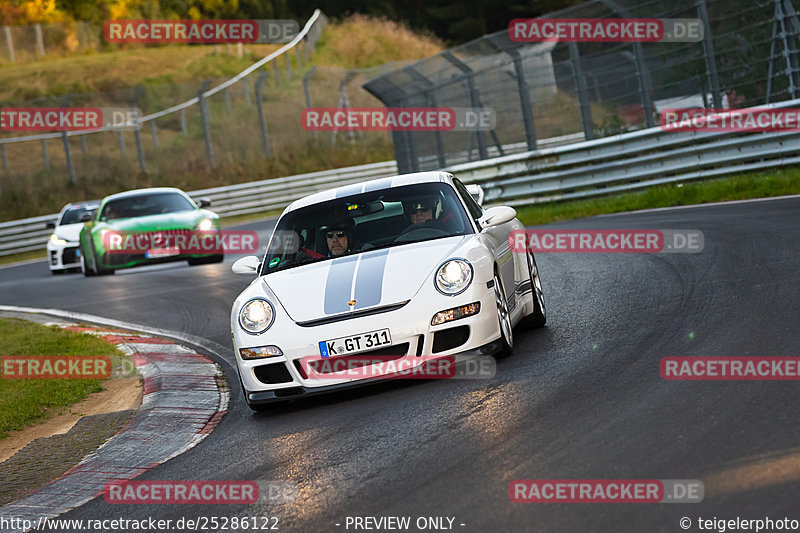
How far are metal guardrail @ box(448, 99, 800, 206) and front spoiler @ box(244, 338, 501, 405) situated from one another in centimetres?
933

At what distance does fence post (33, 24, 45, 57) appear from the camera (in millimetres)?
60875

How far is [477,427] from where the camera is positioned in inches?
215

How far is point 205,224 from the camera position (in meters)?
17.0

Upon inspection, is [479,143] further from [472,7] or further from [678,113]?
[472,7]

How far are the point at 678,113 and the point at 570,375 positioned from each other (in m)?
11.6

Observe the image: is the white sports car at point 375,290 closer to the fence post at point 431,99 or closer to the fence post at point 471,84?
the fence post at point 471,84

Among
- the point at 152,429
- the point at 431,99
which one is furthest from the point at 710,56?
the point at 152,429

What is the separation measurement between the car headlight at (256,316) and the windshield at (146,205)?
10694mm

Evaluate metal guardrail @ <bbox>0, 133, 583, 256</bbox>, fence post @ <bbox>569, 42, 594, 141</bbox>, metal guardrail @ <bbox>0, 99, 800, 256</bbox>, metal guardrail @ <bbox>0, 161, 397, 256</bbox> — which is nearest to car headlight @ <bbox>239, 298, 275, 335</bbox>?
metal guardrail @ <bbox>0, 99, 800, 256</bbox>

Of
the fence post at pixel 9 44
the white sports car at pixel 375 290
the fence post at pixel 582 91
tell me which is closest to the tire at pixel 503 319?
the white sports car at pixel 375 290

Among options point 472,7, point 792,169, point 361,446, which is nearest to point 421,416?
point 361,446

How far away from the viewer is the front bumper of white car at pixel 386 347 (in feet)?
21.4

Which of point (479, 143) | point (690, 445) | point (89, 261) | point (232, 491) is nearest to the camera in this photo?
point (690, 445)

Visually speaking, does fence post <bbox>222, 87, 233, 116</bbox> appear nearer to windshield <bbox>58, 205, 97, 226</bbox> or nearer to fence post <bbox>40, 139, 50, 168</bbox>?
fence post <bbox>40, 139, 50, 168</bbox>
